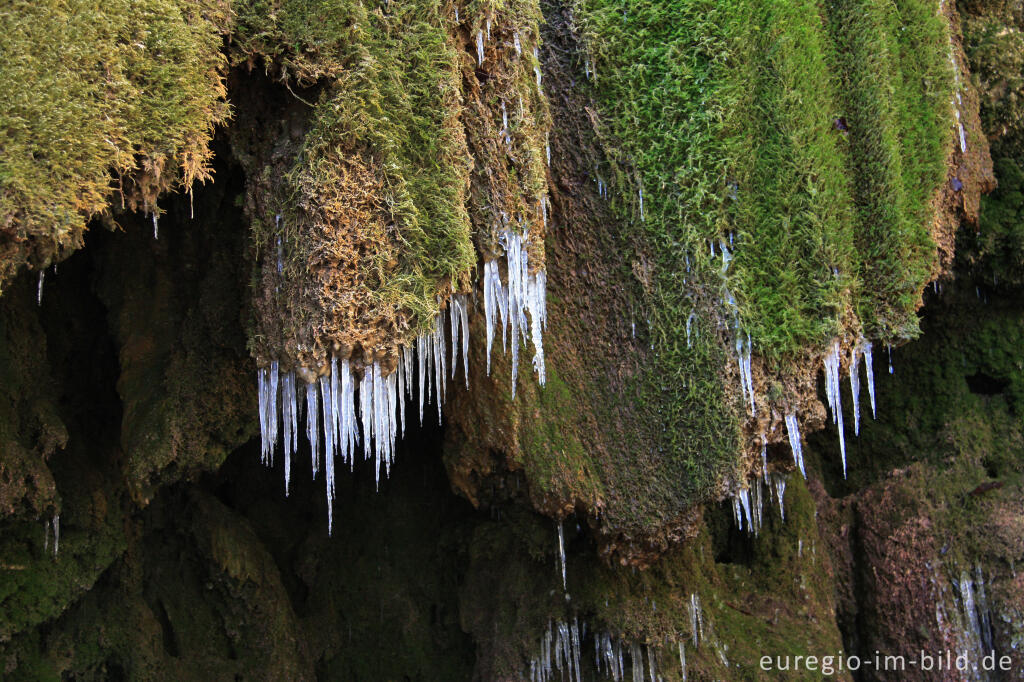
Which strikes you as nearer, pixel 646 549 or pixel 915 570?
pixel 646 549

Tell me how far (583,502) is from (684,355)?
3.38ft

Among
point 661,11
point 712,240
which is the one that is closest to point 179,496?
point 712,240

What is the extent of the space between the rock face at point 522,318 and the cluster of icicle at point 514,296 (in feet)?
0.07

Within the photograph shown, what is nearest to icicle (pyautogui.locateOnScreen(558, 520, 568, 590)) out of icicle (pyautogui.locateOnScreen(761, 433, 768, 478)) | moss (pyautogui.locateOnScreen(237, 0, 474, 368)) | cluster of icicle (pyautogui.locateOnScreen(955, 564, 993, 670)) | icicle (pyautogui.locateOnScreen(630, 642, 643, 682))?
icicle (pyautogui.locateOnScreen(630, 642, 643, 682))

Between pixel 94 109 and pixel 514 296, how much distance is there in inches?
84.0

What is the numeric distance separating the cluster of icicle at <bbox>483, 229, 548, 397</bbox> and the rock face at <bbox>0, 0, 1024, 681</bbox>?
2 cm

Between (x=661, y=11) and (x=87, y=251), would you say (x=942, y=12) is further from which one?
(x=87, y=251)

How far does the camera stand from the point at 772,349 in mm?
4801

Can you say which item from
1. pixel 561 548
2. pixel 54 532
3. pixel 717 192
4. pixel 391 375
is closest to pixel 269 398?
pixel 391 375

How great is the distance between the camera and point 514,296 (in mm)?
4461

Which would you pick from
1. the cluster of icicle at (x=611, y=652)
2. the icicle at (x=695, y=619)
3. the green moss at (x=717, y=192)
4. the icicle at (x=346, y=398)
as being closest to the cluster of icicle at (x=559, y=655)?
the cluster of icicle at (x=611, y=652)

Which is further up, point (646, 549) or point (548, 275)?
point (548, 275)

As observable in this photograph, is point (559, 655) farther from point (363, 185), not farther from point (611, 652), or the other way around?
point (363, 185)

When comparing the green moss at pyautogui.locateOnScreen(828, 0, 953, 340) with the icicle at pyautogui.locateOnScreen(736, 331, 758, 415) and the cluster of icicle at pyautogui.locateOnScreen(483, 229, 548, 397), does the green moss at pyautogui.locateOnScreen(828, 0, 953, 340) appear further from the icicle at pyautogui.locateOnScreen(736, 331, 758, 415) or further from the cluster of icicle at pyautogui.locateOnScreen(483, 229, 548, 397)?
the cluster of icicle at pyautogui.locateOnScreen(483, 229, 548, 397)
